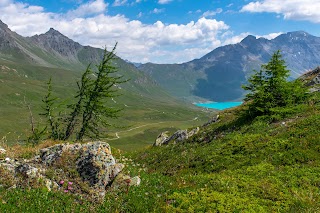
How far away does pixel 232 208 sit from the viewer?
12.1 m

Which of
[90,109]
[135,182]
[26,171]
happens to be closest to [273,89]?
[135,182]

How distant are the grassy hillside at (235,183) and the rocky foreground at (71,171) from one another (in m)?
0.66

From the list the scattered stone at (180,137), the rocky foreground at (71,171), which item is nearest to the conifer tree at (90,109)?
the scattered stone at (180,137)

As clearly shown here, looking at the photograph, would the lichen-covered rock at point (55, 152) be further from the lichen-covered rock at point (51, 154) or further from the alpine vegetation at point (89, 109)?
the alpine vegetation at point (89, 109)

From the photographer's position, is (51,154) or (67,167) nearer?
(67,167)

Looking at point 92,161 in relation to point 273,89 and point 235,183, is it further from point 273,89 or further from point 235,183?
point 273,89

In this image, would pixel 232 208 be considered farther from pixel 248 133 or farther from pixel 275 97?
pixel 275 97

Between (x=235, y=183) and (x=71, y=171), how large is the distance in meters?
8.12

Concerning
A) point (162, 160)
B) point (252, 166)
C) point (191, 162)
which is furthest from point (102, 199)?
point (162, 160)

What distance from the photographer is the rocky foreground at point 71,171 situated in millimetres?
12359

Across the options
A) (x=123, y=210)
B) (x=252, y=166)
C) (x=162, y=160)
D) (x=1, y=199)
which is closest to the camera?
(x=1, y=199)

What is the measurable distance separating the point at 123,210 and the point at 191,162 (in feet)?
36.9

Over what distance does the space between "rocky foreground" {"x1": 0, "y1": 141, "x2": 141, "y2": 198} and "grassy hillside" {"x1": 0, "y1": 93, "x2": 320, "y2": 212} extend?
655mm

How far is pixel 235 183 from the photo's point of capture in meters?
14.8
